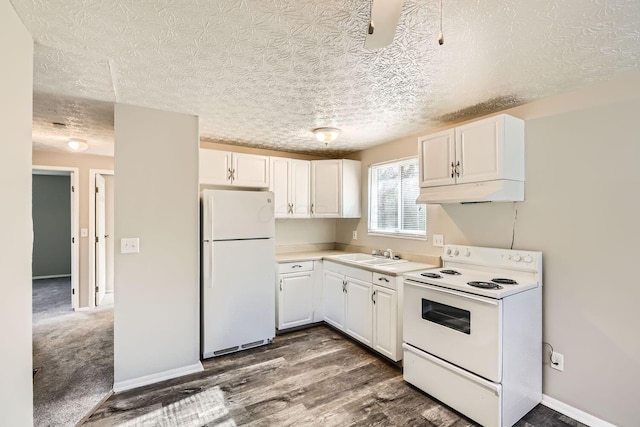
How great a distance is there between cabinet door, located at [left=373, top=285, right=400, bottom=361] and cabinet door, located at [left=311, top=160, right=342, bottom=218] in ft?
4.50

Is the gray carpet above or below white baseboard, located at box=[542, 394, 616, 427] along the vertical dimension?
below

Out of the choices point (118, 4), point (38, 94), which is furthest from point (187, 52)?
point (38, 94)

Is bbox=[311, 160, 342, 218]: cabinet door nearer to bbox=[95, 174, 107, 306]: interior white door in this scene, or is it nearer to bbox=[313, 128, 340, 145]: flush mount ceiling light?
bbox=[313, 128, 340, 145]: flush mount ceiling light

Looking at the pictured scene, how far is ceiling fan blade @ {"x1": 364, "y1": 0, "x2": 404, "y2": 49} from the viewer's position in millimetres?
1082

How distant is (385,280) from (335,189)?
1574mm

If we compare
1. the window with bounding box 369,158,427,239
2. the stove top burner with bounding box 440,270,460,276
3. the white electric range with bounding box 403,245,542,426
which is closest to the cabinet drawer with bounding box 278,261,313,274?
the window with bounding box 369,158,427,239

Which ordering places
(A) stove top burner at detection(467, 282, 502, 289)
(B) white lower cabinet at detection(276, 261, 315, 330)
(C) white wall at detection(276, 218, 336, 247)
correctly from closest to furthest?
1. (A) stove top burner at detection(467, 282, 502, 289)
2. (B) white lower cabinet at detection(276, 261, 315, 330)
3. (C) white wall at detection(276, 218, 336, 247)

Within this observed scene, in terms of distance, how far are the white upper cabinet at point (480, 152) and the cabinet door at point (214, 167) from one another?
2.24 meters

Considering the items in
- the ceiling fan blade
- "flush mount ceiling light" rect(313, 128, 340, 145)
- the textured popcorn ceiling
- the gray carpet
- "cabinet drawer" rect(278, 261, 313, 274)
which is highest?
the textured popcorn ceiling

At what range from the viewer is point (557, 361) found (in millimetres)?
2160

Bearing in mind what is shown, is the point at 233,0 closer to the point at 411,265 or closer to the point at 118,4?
the point at 118,4

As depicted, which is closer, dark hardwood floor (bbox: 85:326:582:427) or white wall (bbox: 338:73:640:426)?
white wall (bbox: 338:73:640:426)

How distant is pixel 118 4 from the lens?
1.25 metres

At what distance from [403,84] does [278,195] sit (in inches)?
86.0
